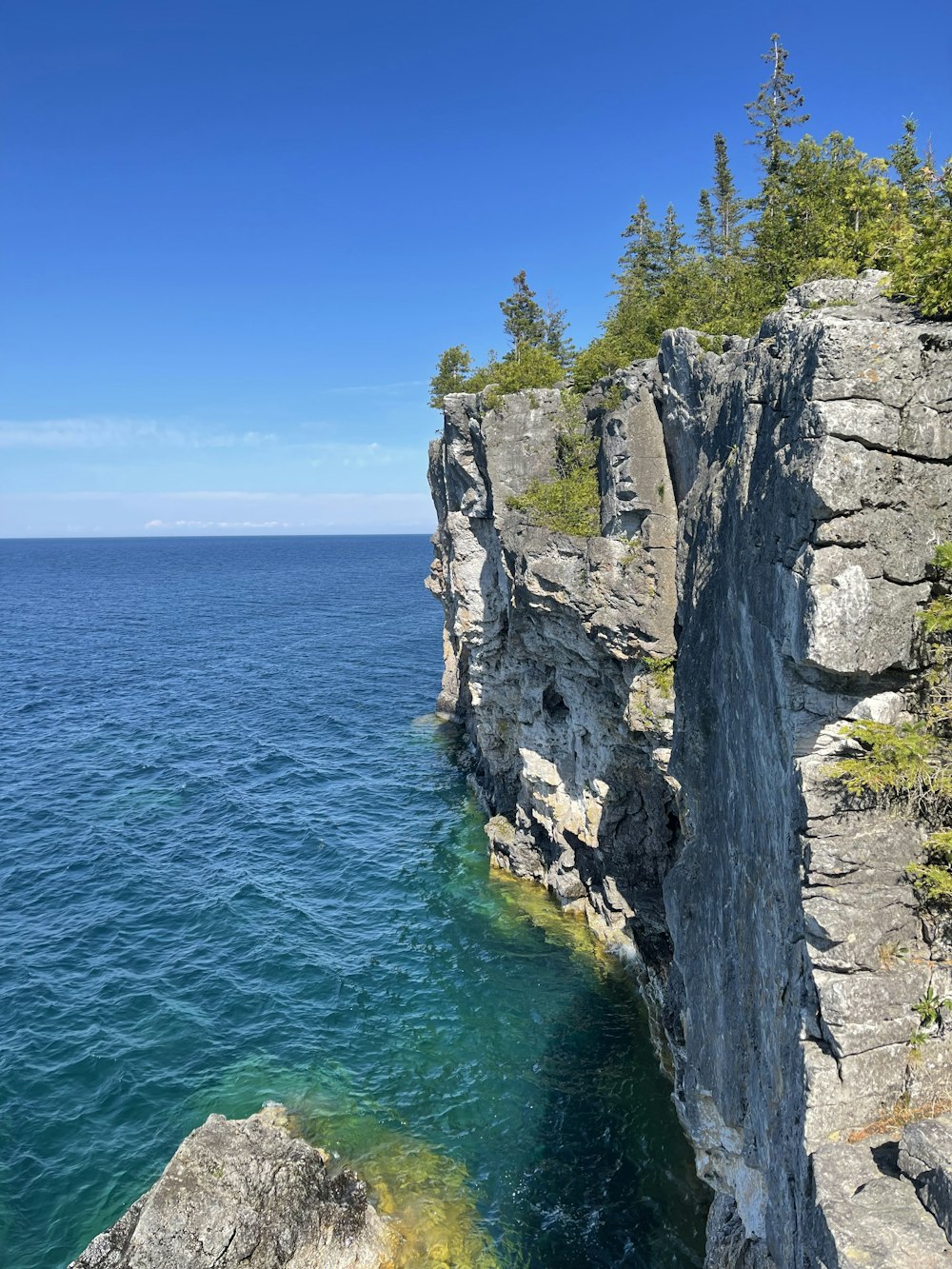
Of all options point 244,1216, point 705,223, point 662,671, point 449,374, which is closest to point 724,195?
point 705,223

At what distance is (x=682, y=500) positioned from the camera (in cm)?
2092

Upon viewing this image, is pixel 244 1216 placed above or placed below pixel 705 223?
below

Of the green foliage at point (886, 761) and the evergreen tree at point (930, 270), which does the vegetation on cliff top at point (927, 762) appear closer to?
the green foliage at point (886, 761)

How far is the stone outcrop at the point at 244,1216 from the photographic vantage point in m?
17.0

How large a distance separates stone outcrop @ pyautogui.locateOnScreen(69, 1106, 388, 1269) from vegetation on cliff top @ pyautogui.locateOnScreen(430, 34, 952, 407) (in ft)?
70.3

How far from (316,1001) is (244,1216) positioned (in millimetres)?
9404

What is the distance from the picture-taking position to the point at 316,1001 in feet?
88.1

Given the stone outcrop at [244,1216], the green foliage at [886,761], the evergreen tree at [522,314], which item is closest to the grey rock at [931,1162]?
the green foliage at [886,761]

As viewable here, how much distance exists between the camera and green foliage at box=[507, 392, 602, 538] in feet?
87.7

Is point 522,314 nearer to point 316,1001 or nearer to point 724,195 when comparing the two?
point 724,195

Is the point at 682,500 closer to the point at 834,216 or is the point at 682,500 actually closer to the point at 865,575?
the point at 834,216

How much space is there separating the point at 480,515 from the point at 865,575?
26.9 metres

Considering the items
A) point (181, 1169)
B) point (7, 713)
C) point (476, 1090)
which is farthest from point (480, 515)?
point (7, 713)

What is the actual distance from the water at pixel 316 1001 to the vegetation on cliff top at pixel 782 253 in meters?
20.9
